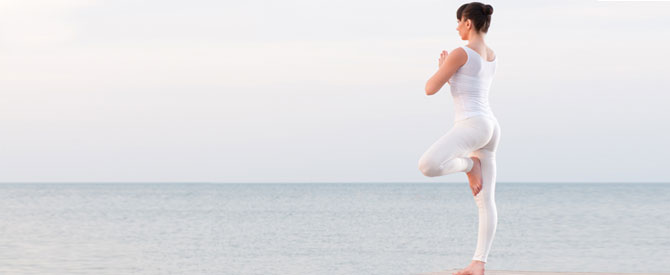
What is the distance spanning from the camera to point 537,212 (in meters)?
52.8

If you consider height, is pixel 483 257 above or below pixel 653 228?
below

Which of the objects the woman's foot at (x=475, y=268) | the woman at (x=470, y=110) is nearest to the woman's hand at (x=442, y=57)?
the woman at (x=470, y=110)

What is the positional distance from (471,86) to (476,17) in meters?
0.44

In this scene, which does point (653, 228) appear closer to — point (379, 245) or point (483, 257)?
point (379, 245)

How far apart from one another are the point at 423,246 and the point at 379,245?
1.57 metres

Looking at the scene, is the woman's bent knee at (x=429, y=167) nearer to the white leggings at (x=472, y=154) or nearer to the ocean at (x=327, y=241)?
the white leggings at (x=472, y=154)

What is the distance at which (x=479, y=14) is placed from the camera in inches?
218

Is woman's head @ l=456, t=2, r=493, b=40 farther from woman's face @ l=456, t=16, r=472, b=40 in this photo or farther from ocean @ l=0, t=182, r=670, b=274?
ocean @ l=0, t=182, r=670, b=274

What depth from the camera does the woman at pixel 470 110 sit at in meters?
5.39

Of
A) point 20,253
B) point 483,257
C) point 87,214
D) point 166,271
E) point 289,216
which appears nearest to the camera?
point 483,257

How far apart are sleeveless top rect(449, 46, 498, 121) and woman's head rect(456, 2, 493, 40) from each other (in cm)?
16

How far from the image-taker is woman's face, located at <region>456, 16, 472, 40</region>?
18.3 feet

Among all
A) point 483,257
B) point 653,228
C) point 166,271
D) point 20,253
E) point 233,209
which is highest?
point 233,209

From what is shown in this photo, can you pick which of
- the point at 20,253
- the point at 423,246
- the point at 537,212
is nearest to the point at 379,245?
the point at 423,246
